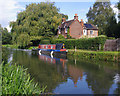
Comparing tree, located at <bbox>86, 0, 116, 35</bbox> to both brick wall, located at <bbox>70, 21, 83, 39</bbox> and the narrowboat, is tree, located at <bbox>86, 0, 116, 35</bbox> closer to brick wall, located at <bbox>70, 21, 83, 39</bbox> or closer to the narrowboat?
brick wall, located at <bbox>70, 21, 83, 39</bbox>

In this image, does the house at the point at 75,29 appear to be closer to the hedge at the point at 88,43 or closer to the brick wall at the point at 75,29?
the brick wall at the point at 75,29

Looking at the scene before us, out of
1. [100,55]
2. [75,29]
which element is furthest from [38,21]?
[100,55]

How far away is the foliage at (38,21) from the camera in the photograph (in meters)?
48.3

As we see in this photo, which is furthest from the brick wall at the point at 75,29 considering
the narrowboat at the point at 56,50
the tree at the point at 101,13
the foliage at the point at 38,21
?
the tree at the point at 101,13

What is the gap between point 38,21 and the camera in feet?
162

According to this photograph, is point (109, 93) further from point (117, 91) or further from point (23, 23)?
point (23, 23)

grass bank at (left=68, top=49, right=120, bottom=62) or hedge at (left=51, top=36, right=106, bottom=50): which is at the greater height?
hedge at (left=51, top=36, right=106, bottom=50)

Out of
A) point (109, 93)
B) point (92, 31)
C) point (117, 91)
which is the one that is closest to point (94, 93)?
point (109, 93)

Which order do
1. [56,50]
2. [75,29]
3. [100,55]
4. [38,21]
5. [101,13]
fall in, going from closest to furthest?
[100,55]
[56,50]
[38,21]
[75,29]
[101,13]

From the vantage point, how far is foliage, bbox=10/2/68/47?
159 ft

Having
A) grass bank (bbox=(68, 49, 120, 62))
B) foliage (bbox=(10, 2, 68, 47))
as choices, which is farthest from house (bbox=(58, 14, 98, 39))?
grass bank (bbox=(68, 49, 120, 62))

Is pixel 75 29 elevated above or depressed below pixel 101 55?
above

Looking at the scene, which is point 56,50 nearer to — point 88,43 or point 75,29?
point 88,43

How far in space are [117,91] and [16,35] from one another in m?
43.6
